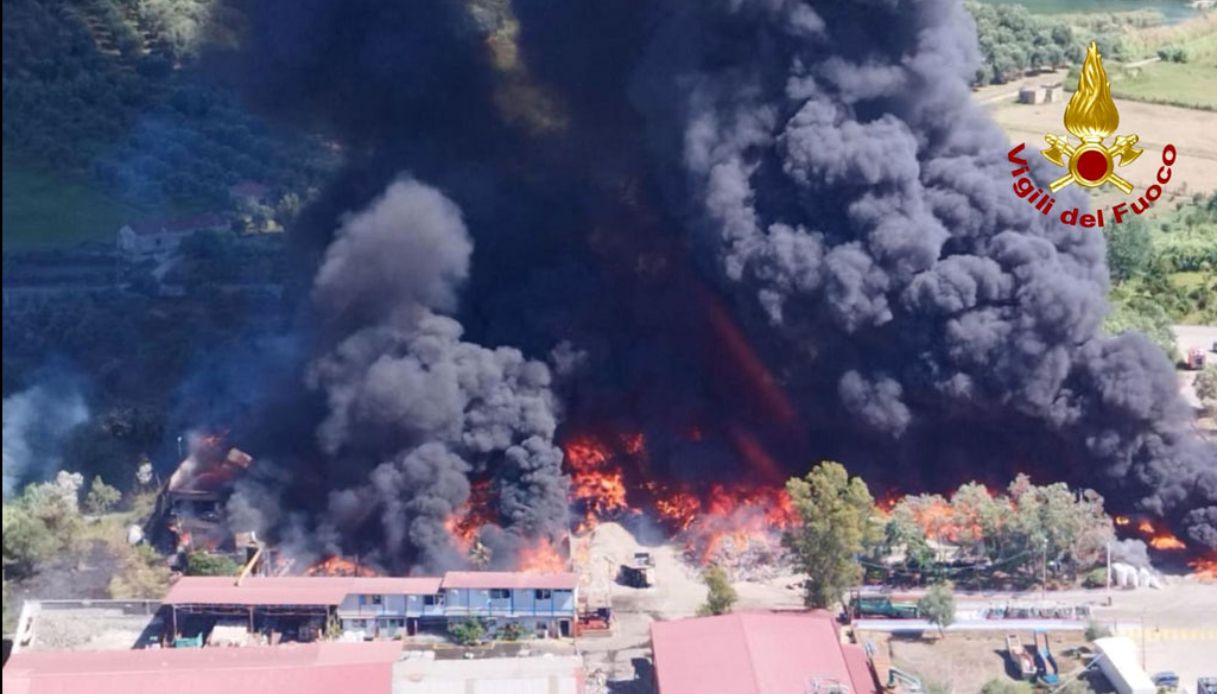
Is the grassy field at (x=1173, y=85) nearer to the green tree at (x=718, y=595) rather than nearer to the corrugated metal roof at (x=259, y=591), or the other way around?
the green tree at (x=718, y=595)

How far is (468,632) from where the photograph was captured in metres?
34.8

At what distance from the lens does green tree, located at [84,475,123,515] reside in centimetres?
4006

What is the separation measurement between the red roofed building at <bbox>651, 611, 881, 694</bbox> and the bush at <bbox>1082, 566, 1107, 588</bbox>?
7.05 m

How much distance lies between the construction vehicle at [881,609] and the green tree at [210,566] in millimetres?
14314

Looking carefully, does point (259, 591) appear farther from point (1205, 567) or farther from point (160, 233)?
point (160, 233)

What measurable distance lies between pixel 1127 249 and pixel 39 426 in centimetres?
3577

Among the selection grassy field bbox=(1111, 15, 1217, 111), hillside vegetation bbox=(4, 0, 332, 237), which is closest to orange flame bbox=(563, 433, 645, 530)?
hillside vegetation bbox=(4, 0, 332, 237)

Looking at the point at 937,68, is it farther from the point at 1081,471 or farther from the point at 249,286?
the point at 249,286

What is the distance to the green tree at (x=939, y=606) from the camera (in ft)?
112

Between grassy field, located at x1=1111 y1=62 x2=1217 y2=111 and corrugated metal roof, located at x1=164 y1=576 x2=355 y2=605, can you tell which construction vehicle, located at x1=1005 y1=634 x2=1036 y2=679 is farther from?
grassy field, located at x1=1111 y1=62 x2=1217 y2=111

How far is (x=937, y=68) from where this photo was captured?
1554 inches

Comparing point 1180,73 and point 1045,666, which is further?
point 1180,73

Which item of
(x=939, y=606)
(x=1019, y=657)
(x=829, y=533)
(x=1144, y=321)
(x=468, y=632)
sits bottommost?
(x=1019, y=657)

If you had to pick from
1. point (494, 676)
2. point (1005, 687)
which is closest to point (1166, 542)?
point (1005, 687)
